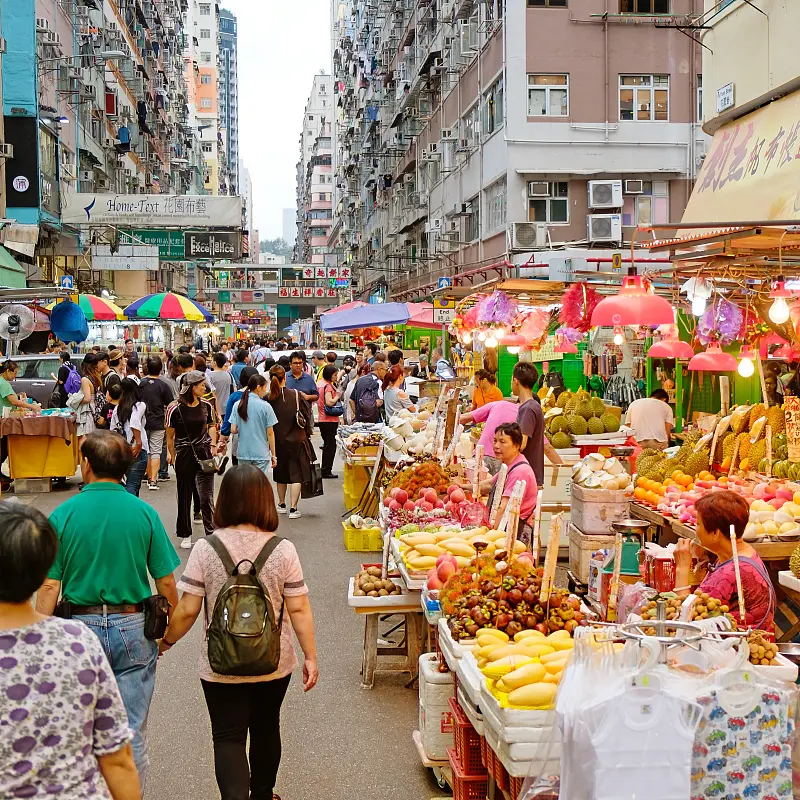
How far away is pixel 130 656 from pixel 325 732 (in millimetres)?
1962

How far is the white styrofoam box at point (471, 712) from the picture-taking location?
4.28 metres

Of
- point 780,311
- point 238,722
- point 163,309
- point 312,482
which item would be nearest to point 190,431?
point 312,482

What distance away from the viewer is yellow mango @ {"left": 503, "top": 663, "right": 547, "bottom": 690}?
399 centimetres

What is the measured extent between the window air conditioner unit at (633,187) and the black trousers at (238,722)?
22277 millimetres

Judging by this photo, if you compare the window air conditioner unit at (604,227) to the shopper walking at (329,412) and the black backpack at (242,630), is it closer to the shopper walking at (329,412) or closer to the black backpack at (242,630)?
the shopper walking at (329,412)

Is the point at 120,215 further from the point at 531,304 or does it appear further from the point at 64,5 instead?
the point at 531,304

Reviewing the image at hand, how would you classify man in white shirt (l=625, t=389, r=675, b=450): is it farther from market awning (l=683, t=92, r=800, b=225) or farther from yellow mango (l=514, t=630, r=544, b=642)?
yellow mango (l=514, t=630, r=544, b=642)

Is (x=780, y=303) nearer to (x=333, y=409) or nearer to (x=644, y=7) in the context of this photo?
(x=333, y=409)

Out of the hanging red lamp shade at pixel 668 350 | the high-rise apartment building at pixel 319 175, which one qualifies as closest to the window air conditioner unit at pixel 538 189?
the hanging red lamp shade at pixel 668 350

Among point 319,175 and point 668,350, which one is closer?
point 668,350

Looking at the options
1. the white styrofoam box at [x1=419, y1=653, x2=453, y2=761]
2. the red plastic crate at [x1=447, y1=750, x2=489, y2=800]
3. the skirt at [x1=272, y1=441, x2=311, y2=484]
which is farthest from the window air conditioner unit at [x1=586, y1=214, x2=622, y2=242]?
the red plastic crate at [x1=447, y1=750, x2=489, y2=800]

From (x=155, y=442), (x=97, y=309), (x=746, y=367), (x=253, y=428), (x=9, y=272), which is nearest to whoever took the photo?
(x=746, y=367)

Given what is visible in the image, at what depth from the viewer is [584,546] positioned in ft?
28.7

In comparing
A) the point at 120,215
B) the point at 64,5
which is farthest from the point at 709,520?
the point at 64,5
